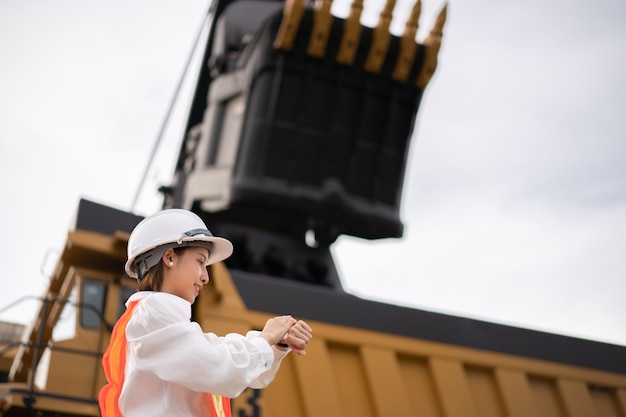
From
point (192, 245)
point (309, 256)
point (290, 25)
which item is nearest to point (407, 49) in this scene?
point (290, 25)

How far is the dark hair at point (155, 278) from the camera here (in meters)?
1.94

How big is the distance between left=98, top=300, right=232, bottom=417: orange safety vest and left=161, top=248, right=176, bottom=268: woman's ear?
126 millimetres

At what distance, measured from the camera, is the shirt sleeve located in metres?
1.71

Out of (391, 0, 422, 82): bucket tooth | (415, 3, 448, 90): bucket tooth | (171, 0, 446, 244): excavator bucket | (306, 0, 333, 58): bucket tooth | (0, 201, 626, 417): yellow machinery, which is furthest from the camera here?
(415, 3, 448, 90): bucket tooth

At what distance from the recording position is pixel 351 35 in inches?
301

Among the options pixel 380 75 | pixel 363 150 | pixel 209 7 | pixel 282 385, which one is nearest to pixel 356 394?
pixel 282 385

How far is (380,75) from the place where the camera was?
312 inches

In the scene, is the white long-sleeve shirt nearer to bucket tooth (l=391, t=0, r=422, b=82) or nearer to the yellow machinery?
the yellow machinery

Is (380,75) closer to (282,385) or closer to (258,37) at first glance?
(258,37)

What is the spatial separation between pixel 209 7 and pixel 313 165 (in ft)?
10.6

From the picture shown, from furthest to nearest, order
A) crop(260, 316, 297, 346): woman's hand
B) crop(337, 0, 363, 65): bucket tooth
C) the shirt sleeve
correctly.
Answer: crop(337, 0, 363, 65): bucket tooth → crop(260, 316, 297, 346): woman's hand → the shirt sleeve

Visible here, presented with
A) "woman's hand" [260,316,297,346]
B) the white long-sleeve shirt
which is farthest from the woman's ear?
"woman's hand" [260,316,297,346]

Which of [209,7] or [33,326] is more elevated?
[209,7]

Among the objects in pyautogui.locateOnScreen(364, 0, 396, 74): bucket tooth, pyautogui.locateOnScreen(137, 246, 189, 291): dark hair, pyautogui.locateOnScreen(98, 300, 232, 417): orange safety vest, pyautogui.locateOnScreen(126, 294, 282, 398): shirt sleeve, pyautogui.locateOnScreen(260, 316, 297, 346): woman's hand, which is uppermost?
pyautogui.locateOnScreen(364, 0, 396, 74): bucket tooth
